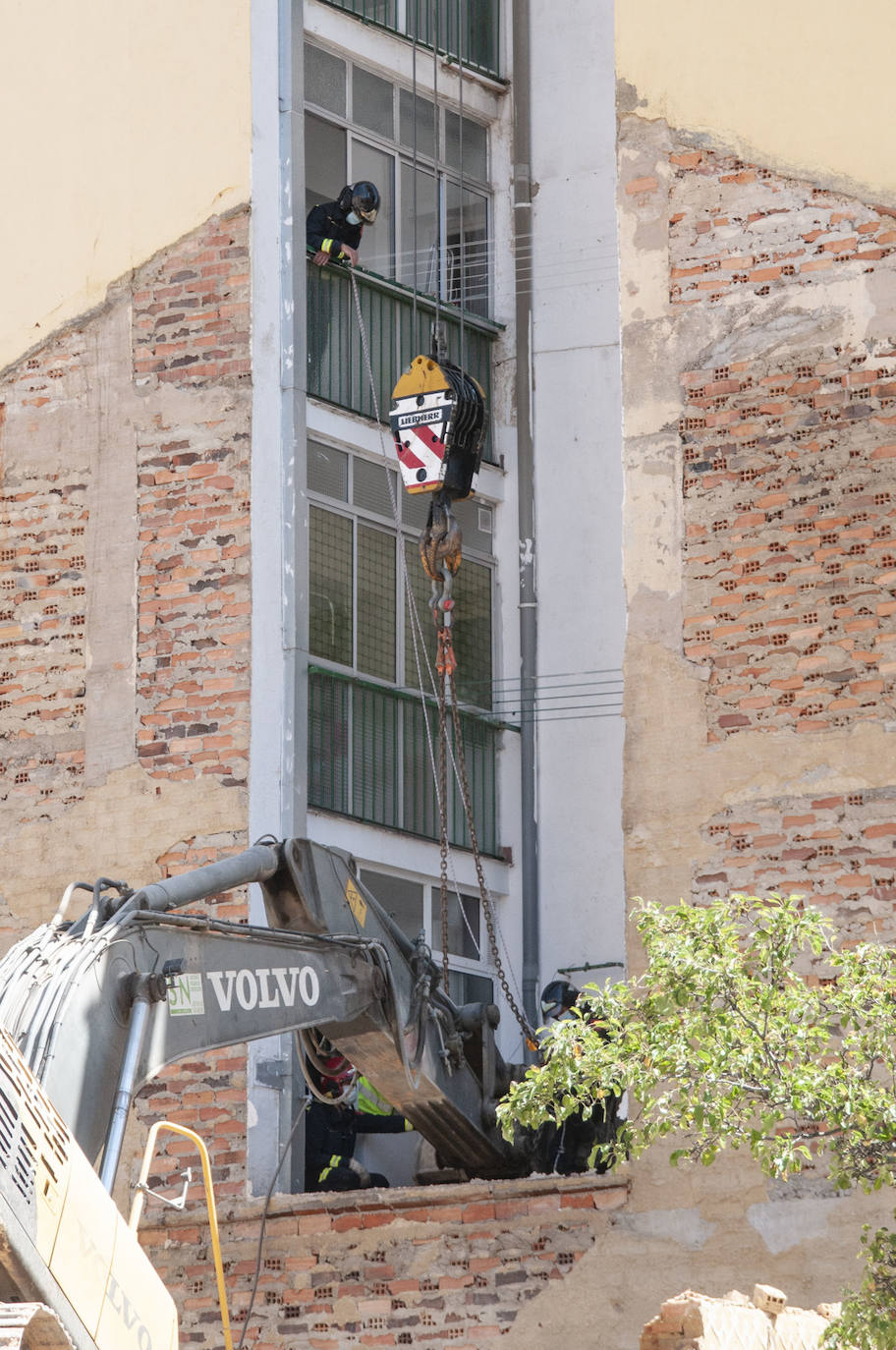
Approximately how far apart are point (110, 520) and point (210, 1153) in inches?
208

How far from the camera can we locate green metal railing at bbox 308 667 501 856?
18.7 meters

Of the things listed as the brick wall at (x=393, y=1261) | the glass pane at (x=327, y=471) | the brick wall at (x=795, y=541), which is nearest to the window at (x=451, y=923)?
the glass pane at (x=327, y=471)

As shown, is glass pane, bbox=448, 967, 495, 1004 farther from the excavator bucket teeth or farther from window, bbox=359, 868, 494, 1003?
the excavator bucket teeth

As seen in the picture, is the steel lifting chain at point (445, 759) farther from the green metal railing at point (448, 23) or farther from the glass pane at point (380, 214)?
the green metal railing at point (448, 23)

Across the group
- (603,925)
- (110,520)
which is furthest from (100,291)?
(603,925)

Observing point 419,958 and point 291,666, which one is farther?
point 291,666

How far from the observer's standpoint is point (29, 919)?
18.6 meters

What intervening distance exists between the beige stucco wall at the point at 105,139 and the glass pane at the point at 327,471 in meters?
2.15

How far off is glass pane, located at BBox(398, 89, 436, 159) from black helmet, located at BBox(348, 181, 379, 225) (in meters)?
1.77

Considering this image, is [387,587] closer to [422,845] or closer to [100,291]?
[422,845]

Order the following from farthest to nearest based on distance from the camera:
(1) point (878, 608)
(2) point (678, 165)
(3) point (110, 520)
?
(3) point (110, 520), (2) point (678, 165), (1) point (878, 608)

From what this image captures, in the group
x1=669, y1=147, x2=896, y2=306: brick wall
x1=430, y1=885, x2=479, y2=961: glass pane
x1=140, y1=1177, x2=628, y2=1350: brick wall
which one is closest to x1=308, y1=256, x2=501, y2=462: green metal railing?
x1=669, y1=147, x2=896, y2=306: brick wall

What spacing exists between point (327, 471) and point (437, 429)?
1337 millimetres

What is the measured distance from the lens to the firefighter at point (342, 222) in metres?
19.3
